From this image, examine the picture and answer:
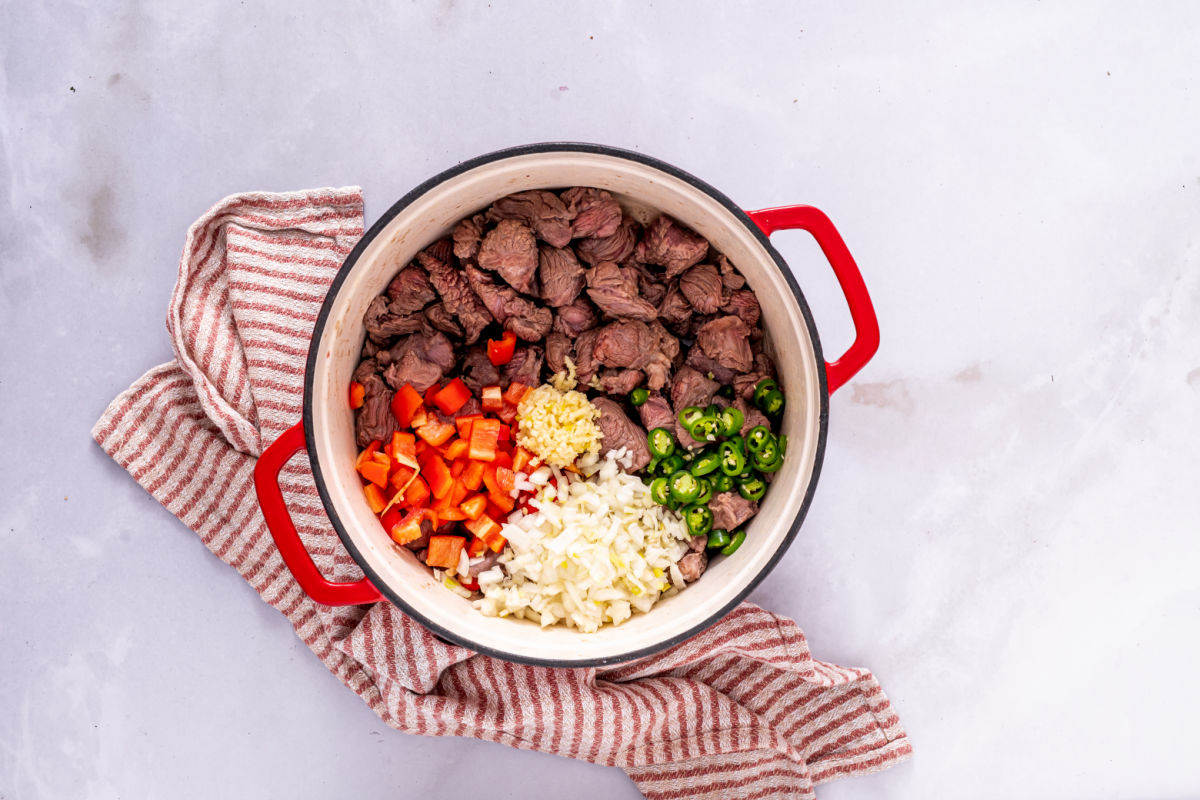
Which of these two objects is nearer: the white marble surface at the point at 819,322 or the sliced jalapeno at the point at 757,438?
the sliced jalapeno at the point at 757,438

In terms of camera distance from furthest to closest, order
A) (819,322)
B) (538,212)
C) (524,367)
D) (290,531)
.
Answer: (819,322) → (524,367) → (538,212) → (290,531)

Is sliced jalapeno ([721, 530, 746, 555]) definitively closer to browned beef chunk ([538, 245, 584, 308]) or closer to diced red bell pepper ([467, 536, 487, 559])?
diced red bell pepper ([467, 536, 487, 559])

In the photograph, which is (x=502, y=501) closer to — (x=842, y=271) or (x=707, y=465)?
(x=707, y=465)

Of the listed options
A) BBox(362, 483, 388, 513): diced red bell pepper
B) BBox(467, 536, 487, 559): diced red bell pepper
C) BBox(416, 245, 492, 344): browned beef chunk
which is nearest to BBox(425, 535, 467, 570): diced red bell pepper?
BBox(467, 536, 487, 559): diced red bell pepper

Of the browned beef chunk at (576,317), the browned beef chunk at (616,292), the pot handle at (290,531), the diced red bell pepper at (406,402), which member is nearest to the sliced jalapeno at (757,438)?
the browned beef chunk at (616,292)

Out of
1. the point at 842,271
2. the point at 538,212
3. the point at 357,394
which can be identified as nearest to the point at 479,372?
the point at 357,394

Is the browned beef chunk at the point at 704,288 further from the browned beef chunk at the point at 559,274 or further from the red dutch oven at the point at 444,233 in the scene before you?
the browned beef chunk at the point at 559,274

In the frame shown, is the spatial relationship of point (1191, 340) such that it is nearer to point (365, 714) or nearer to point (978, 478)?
point (978, 478)

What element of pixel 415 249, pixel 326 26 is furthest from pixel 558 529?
pixel 326 26
